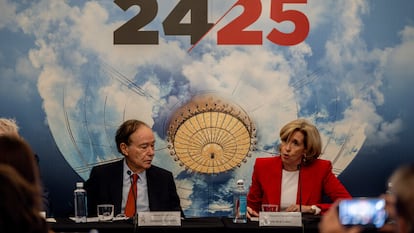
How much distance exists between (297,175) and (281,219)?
0.72 metres

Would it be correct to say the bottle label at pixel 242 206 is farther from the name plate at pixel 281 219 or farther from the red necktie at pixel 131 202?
the red necktie at pixel 131 202

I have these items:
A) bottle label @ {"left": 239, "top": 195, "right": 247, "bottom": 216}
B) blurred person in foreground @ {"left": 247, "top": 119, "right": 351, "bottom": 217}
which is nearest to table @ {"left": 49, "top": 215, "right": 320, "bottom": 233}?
bottle label @ {"left": 239, "top": 195, "right": 247, "bottom": 216}

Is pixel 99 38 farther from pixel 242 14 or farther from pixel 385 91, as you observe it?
pixel 385 91

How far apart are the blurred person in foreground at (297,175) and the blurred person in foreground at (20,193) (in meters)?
2.43

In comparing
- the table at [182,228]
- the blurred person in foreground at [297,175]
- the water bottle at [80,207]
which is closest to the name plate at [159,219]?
the table at [182,228]

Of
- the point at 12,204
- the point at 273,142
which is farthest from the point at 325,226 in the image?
the point at 273,142

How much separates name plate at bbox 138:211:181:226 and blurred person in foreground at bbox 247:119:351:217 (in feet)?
2.49

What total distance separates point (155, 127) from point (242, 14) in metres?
0.99

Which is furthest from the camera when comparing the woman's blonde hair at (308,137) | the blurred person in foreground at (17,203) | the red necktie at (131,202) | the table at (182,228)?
the woman's blonde hair at (308,137)

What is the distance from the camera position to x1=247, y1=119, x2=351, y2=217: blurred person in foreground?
14.5 feet

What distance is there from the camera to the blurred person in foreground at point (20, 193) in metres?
1.93

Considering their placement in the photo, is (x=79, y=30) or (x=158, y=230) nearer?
(x=158, y=230)

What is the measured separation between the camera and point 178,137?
514 centimetres

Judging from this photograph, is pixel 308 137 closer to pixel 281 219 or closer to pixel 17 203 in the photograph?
pixel 281 219
